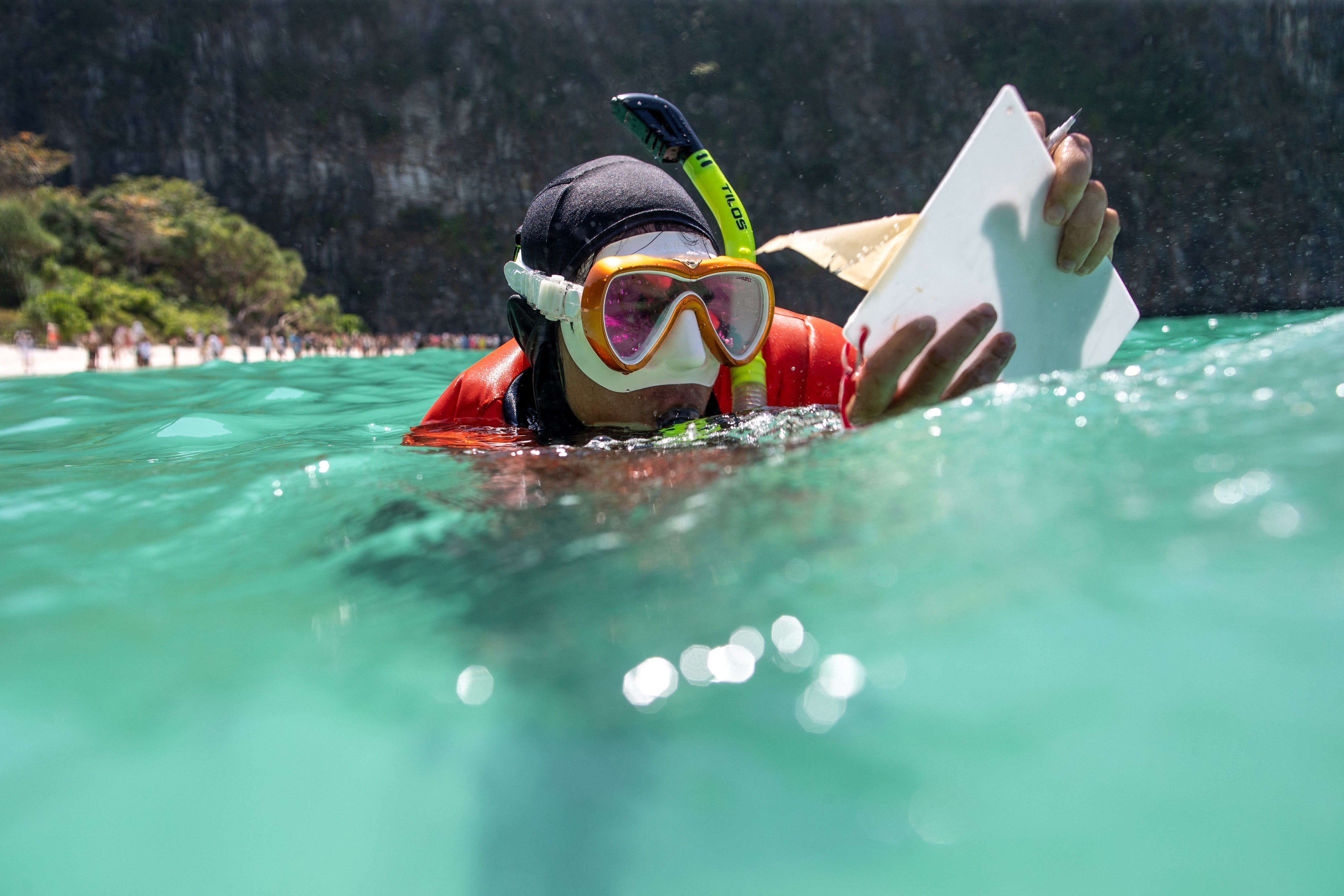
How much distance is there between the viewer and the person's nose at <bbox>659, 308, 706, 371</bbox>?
1.96m

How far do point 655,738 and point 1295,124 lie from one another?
4410 cm

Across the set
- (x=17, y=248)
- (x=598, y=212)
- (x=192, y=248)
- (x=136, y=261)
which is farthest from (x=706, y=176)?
(x=136, y=261)

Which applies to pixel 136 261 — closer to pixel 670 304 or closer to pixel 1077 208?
pixel 670 304

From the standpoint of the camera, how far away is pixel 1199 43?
3375 cm

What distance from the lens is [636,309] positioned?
1961 millimetres

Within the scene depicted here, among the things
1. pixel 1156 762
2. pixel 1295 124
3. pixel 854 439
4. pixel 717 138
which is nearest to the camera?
pixel 1156 762

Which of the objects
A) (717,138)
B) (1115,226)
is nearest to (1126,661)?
(1115,226)

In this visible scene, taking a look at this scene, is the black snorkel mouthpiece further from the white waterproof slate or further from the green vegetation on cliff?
the green vegetation on cliff

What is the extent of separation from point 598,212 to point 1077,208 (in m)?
1.22

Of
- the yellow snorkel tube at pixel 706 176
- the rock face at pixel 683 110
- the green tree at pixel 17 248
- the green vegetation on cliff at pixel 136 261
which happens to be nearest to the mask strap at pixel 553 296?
the yellow snorkel tube at pixel 706 176

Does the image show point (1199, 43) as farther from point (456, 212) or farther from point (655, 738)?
point (655, 738)

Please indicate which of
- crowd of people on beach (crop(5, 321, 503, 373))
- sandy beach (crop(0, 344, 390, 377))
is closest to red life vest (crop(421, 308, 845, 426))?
sandy beach (crop(0, 344, 390, 377))

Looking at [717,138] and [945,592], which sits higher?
[717,138]

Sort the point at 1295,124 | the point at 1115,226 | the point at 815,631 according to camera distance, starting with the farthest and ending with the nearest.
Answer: the point at 1295,124 → the point at 1115,226 → the point at 815,631
